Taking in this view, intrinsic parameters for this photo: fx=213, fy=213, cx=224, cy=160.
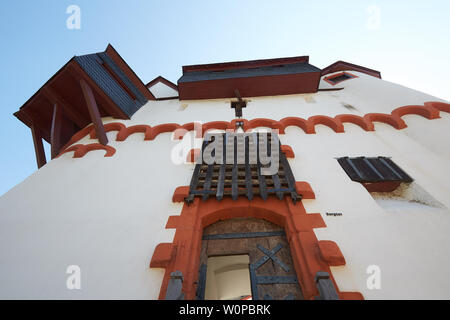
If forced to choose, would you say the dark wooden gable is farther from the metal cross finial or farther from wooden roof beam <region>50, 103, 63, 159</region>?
wooden roof beam <region>50, 103, 63, 159</region>

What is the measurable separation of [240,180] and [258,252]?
3.83 feet

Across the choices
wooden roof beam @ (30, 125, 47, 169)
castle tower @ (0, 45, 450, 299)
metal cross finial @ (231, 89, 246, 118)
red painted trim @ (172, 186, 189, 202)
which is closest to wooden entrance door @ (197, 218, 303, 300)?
castle tower @ (0, 45, 450, 299)

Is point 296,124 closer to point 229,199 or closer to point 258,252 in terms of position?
point 229,199

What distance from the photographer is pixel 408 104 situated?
18.2 feet

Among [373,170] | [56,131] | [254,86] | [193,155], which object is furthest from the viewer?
[254,86]

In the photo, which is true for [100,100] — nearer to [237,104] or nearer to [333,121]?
[237,104]

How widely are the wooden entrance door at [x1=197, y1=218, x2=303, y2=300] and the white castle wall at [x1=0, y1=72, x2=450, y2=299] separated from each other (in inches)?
19.6

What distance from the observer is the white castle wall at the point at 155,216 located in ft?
7.21

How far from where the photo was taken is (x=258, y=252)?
8.99 ft

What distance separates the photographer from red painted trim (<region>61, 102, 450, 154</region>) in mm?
5004

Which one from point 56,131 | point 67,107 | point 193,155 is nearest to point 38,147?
point 56,131

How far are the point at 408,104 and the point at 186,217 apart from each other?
20.8 ft

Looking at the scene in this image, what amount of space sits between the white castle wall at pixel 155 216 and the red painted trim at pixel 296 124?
20 centimetres

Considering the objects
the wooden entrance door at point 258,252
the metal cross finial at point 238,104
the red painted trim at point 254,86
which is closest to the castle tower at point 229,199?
the wooden entrance door at point 258,252
